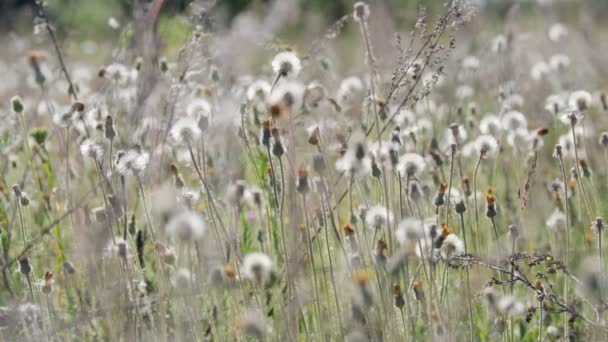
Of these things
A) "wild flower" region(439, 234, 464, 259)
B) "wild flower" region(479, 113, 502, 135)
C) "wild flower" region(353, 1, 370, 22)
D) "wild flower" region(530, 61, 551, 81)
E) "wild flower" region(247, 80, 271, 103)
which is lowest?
"wild flower" region(439, 234, 464, 259)

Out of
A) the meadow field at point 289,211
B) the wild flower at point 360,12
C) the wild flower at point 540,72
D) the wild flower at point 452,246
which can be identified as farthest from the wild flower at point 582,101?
the wild flower at point 540,72

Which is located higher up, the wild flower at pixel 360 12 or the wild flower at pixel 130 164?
the wild flower at pixel 360 12

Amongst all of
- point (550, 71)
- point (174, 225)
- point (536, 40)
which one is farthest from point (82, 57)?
point (174, 225)

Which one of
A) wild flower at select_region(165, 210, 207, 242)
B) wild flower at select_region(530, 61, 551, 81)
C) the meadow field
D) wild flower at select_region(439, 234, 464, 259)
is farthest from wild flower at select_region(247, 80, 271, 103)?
wild flower at select_region(530, 61, 551, 81)

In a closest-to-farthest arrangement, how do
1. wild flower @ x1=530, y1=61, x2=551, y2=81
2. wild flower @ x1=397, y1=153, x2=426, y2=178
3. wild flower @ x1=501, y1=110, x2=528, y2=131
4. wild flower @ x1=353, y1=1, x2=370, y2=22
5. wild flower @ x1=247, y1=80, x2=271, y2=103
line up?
wild flower @ x1=397, y1=153, x2=426, y2=178, wild flower @ x1=353, y1=1, x2=370, y2=22, wild flower @ x1=247, y1=80, x2=271, y2=103, wild flower @ x1=501, y1=110, x2=528, y2=131, wild flower @ x1=530, y1=61, x2=551, y2=81

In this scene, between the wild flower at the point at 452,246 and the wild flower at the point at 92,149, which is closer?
the wild flower at the point at 452,246

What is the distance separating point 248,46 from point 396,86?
0.98ft

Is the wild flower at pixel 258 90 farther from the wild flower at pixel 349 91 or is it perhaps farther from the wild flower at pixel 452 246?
the wild flower at pixel 452 246

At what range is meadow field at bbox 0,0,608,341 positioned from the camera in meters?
1.34

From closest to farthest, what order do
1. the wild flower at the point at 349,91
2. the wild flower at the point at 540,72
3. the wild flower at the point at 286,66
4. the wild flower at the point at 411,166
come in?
1. the wild flower at the point at 411,166
2. the wild flower at the point at 286,66
3. the wild flower at the point at 349,91
4. the wild flower at the point at 540,72

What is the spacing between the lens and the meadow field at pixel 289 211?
134 cm

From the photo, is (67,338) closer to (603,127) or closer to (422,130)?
(422,130)

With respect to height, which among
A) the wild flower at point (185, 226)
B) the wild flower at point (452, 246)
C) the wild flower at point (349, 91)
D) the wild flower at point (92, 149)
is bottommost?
the wild flower at point (185, 226)

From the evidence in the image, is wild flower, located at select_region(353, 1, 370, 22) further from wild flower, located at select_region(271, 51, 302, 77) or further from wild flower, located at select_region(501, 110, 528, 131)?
wild flower, located at select_region(501, 110, 528, 131)
